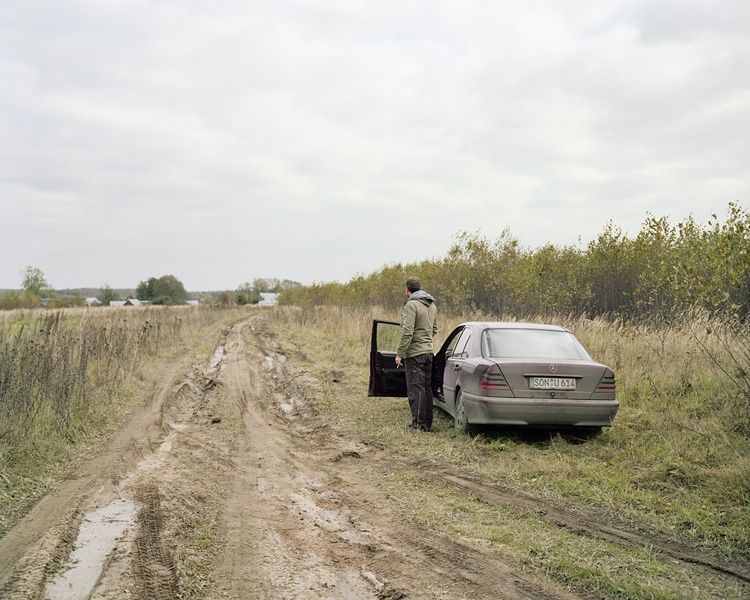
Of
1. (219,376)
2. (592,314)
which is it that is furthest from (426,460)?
(592,314)

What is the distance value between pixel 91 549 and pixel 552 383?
545cm

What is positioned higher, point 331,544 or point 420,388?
point 420,388

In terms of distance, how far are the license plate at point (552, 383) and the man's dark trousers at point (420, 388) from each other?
1918mm

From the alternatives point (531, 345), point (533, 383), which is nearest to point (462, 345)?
point (531, 345)

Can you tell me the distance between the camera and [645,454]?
739 cm

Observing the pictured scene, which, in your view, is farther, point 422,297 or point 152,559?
point 422,297

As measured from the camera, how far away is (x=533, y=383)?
25.8 feet

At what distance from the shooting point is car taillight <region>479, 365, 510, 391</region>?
25.8 feet

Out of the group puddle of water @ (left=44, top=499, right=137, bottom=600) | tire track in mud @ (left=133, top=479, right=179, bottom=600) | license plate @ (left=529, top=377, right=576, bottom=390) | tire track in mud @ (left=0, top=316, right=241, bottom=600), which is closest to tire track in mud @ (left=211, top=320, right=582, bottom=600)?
tire track in mud @ (left=133, top=479, right=179, bottom=600)

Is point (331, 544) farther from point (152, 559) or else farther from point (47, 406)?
point (47, 406)

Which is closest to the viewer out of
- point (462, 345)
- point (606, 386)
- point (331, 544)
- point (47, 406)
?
point (331, 544)

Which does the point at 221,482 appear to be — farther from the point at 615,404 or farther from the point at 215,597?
the point at 615,404

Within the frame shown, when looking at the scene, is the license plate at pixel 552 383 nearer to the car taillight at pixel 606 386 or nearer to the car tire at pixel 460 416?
the car taillight at pixel 606 386

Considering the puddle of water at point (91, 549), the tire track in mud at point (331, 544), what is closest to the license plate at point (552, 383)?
the tire track in mud at point (331, 544)
